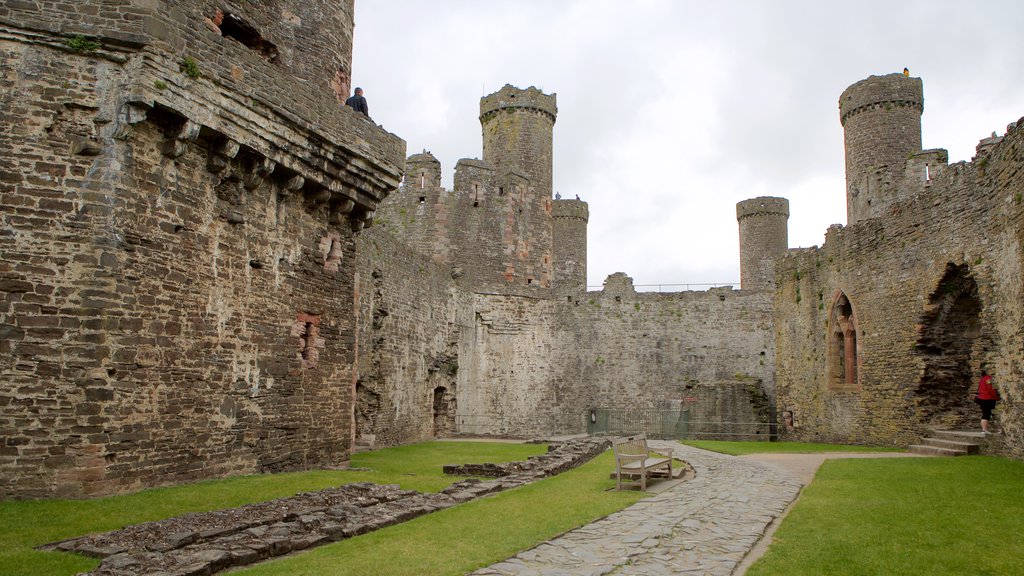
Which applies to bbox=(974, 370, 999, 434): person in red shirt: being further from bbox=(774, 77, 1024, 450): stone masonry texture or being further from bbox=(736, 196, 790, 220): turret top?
bbox=(736, 196, 790, 220): turret top

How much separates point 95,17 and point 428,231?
64.6ft

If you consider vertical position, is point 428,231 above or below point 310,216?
above

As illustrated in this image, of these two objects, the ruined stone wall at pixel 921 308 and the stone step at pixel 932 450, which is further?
the stone step at pixel 932 450

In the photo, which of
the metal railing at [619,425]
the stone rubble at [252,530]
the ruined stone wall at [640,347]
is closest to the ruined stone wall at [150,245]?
the stone rubble at [252,530]

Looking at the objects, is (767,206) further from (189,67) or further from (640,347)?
(189,67)

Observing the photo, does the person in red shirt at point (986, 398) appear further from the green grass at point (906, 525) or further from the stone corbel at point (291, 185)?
the stone corbel at point (291, 185)

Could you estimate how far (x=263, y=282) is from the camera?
1288cm

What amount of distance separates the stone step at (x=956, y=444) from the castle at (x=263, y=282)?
1191 mm

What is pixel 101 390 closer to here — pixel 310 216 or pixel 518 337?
pixel 310 216

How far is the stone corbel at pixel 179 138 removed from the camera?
10.6 metres

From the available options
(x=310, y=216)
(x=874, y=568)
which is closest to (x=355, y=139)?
(x=310, y=216)

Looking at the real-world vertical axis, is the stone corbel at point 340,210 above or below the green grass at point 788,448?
above

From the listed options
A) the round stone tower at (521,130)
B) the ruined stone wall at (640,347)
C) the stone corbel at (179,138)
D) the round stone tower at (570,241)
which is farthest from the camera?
the round stone tower at (570,241)

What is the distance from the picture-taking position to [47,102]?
9.72m
